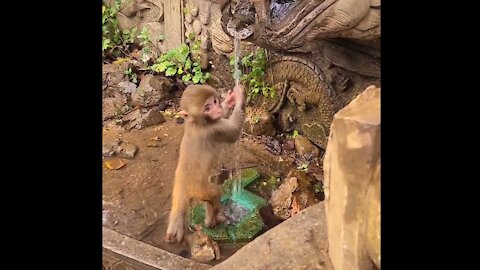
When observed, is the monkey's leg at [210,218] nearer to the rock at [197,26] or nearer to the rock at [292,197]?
the rock at [292,197]

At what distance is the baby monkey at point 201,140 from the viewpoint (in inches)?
65.2

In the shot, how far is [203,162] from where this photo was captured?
5.95 ft

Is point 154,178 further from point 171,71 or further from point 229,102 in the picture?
point 229,102

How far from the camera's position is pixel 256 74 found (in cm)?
246

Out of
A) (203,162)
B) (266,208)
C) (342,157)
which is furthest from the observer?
(266,208)

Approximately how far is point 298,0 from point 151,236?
846 mm

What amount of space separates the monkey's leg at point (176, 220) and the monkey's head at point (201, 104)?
0.32m

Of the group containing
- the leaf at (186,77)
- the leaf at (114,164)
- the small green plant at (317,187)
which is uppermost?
the leaf at (186,77)

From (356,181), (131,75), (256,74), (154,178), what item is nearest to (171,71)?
(131,75)

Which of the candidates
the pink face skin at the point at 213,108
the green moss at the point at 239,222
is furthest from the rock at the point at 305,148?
the pink face skin at the point at 213,108

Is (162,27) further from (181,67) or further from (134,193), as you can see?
(134,193)

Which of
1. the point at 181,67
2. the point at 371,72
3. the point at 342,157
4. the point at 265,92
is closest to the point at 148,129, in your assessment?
the point at 181,67

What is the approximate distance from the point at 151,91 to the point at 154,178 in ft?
1.41

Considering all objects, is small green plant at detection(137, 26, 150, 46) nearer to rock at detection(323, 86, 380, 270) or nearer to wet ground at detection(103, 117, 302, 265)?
wet ground at detection(103, 117, 302, 265)
